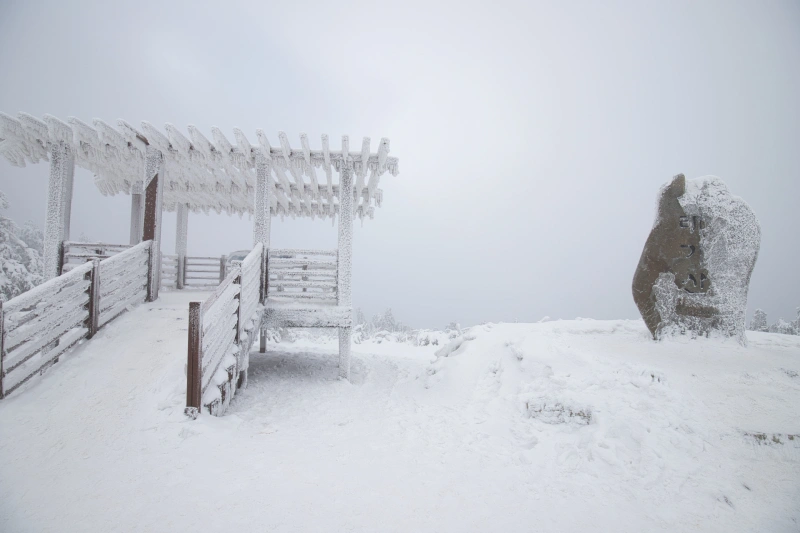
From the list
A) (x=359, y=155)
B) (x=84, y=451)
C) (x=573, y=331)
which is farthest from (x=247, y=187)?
(x=573, y=331)

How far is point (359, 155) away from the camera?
7301mm

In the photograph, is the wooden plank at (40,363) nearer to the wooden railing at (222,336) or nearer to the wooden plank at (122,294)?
the wooden plank at (122,294)

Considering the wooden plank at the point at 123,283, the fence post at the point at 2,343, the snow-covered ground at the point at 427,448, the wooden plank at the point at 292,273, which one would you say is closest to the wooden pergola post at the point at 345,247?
the wooden plank at the point at 292,273

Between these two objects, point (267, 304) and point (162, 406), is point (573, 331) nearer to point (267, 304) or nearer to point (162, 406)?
point (267, 304)

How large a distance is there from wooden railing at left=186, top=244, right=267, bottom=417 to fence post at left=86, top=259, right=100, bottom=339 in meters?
2.14

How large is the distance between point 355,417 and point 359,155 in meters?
5.36

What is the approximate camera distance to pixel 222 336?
4.38m

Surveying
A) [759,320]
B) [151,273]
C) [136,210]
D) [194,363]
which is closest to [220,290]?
[194,363]

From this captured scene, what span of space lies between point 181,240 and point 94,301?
6.32 meters

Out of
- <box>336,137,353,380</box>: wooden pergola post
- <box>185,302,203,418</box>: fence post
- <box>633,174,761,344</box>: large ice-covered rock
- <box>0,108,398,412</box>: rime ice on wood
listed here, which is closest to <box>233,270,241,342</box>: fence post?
<box>0,108,398,412</box>: rime ice on wood

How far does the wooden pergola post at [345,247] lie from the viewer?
7.20 meters

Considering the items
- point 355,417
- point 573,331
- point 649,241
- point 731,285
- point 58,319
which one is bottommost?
point 355,417

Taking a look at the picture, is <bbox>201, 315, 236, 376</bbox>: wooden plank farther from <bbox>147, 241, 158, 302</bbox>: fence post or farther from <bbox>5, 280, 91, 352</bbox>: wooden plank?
<bbox>147, 241, 158, 302</bbox>: fence post

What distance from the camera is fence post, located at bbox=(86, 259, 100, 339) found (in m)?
5.01
